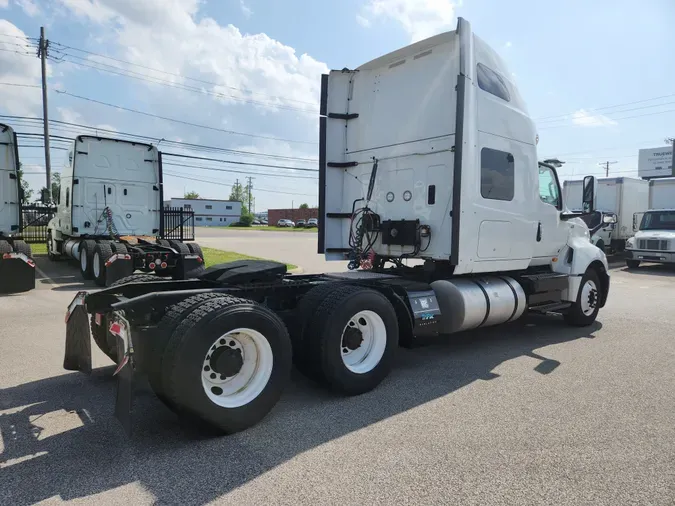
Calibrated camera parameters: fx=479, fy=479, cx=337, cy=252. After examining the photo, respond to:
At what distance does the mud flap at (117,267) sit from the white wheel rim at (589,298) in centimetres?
906

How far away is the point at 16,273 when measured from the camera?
955 cm

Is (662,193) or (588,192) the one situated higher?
(662,193)

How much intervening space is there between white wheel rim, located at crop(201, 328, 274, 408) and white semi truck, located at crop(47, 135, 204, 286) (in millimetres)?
7970

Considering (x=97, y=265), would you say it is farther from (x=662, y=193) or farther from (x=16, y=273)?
(x=662, y=193)

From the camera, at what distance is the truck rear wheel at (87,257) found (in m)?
11.6

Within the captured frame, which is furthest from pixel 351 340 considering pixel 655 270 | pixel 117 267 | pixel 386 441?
pixel 655 270

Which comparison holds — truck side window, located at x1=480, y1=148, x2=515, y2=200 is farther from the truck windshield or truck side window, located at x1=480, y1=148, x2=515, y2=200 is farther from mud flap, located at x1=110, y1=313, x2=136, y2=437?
the truck windshield

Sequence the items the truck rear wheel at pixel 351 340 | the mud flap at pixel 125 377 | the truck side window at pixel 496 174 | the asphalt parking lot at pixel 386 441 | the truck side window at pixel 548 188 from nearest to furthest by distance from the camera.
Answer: the asphalt parking lot at pixel 386 441 < the mud flap at pixel 125 377 < the truck rear wheel at pixel 351 340 < the truck side window at pixel 496 174 < the truck side window at pixel 548 188

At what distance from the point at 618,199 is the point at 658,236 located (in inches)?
155

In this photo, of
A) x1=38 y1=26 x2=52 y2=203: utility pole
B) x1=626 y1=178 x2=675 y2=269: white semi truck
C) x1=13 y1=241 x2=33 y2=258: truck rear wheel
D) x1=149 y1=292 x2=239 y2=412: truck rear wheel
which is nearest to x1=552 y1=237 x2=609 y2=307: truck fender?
x1=149 y1=292 x2=239 y2=412: truck rear wheel

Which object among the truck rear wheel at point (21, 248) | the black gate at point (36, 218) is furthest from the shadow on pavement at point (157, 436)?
the black gate at point (36, 218)

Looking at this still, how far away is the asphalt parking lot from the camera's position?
2.83 m

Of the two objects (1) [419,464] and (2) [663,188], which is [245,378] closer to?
(1) [419,464]

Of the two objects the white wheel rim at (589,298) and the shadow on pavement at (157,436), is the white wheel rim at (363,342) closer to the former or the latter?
the shadow on pavement at (157,436)
